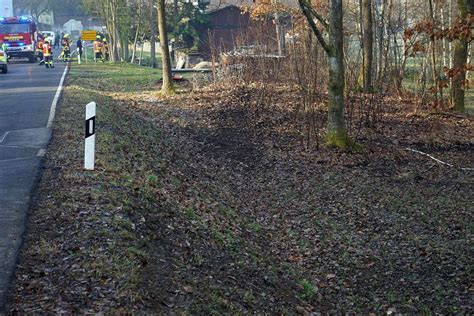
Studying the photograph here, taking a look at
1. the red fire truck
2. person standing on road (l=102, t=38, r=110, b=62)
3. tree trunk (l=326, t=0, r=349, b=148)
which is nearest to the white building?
person standing on road (l=102, t=38, r=110, b=62)

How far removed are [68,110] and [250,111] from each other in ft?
20.0

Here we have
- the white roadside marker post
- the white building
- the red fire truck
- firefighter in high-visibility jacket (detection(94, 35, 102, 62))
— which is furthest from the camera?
the white building

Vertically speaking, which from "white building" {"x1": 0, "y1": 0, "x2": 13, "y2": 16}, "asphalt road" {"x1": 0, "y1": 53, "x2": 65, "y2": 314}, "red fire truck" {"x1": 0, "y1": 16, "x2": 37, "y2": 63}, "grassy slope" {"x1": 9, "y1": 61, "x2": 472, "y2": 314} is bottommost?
"grassy slope" {"x1": 9, "y1": 61, "x2": 472, "y2": 314}

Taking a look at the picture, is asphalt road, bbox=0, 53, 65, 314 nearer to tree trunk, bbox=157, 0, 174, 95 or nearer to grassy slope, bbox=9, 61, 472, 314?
grassy slope, bbox=9, 61, 472, 314

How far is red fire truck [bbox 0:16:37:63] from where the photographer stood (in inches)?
1858

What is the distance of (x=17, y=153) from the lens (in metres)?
11.9

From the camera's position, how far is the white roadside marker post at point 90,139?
10016mm

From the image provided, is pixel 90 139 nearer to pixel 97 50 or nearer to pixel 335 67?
pixel 335 67

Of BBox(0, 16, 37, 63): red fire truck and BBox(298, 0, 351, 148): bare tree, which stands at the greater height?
BBox(0, 16, 37, 63): red fire truck

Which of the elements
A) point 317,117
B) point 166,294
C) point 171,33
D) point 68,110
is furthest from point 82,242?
point 171,33

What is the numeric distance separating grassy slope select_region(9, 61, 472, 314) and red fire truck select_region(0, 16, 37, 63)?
1291 inches

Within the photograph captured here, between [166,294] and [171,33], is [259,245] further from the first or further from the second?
[171,33]

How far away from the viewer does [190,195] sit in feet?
36.2

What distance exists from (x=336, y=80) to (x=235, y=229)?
720cm
